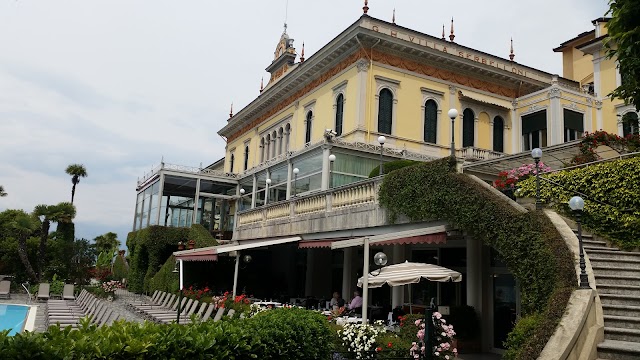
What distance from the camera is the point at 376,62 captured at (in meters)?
25.6

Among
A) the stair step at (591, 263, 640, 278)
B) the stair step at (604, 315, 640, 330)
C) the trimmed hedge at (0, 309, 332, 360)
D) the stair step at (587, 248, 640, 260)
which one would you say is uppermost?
the stair step at (587, 248, 640, 260)

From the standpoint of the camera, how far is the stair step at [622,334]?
696 cm

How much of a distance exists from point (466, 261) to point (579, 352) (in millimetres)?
6812

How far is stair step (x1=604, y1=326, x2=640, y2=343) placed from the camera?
6.96 metres

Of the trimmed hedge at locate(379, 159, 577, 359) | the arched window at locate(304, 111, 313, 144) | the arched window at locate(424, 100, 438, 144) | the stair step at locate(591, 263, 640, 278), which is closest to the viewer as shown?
the trimmed hedge at locate(379, 159, 577, 359)

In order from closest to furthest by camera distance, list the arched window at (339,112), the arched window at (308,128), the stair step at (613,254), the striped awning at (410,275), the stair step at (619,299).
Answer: the stair step at (619,299) < the stair step at (613,254) < the striped awning at (410,275) < the arched window at (339,112) < the arched window at (308,128)

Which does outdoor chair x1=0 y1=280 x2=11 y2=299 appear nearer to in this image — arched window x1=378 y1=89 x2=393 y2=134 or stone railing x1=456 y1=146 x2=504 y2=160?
arched window x1=378 y1=89 x2=393 y2=134

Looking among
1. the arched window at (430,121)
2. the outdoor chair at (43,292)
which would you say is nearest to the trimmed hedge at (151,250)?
the outdoor chair at (43,292)

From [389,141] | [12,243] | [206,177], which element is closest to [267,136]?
[206,177]

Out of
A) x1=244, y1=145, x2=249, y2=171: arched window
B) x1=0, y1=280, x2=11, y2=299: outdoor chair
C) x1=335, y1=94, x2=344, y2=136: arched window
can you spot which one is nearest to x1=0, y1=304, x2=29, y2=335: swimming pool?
x1=0, y1=280, x2=11, y2=299: outdoor chair

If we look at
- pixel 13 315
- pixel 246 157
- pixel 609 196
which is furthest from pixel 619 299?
pixel 246 157

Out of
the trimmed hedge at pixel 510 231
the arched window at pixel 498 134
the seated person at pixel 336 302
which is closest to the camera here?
the trimmed hedge at pixel 510 231

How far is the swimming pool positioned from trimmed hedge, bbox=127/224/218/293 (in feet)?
26.5

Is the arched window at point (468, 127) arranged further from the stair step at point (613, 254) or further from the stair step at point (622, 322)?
the stair step at point (622, 322)
